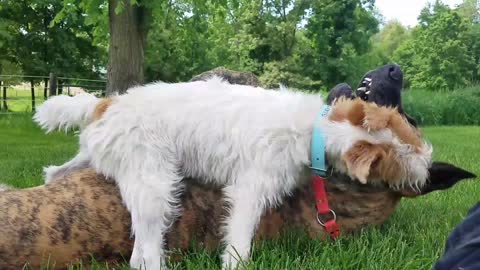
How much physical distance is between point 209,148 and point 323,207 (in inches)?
28.8

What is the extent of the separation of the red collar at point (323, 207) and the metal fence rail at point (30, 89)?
55.0 feet

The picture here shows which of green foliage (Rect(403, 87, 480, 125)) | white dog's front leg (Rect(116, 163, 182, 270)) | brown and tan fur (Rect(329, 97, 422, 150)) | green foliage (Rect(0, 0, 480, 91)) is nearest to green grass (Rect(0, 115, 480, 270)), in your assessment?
white dog's front leg (Rect(116, 163, 182, 270))

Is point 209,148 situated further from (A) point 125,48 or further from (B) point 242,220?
(A) point 125,48

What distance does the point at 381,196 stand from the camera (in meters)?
3.21

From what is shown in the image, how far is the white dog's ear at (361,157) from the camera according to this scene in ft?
9.57

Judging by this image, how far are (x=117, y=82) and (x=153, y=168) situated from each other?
853cm

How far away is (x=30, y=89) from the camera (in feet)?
81.8

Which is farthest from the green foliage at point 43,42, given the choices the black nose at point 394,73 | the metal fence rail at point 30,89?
the black nose at point 394,73

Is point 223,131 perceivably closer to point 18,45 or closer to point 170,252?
point 170,252

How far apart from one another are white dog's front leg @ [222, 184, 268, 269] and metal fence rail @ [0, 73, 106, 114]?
16.8 metres

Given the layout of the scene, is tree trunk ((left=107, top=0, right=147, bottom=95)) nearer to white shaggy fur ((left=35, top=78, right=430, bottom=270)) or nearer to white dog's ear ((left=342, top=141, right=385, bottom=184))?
white shaggy fur ((left=35, top=78, right=430, bottom=270))

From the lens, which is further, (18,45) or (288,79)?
(288,79)

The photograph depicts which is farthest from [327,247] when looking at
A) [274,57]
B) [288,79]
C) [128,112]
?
[274,57]

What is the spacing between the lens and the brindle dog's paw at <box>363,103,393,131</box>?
119 inches
